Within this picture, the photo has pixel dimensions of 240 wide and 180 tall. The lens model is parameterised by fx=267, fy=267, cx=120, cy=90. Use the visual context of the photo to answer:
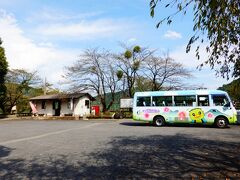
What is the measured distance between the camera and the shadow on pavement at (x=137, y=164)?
21.0ft

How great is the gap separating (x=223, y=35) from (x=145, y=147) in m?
5.49

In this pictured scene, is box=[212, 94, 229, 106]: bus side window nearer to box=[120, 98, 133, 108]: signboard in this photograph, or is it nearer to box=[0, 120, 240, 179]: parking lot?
box=[0, 120, 240, 179]: parking lot

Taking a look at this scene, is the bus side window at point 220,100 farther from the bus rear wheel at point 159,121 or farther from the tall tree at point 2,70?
the tall tree at point 2,70

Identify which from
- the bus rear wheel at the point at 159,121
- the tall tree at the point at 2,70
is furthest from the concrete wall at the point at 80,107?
the bus rear wheel at the point at 159,121

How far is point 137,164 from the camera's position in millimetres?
7434

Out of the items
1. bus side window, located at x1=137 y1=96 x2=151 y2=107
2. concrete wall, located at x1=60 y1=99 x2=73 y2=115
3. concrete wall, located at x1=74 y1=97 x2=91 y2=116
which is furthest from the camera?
concrete wall, located at x1=60 y1=99 x2=73 y2=115

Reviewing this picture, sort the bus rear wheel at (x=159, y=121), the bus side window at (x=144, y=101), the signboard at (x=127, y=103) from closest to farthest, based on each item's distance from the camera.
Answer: the bus rear wheel at (x=159, y=121), the bus side window at (x=144, y=101), the signboard at (x=127, y=103)

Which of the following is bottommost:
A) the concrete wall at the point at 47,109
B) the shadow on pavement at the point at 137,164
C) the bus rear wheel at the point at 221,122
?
the shadow on pavement at the point at 137,164

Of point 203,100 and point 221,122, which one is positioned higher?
point 203,100

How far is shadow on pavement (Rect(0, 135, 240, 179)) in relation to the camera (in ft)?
21.0

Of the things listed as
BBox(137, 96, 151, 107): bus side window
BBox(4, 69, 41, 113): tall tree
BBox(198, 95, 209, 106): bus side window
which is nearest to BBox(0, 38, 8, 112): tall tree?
BBox(4, 69, 41, 113): tall tree

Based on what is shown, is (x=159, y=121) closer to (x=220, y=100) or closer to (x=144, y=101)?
(x=144, y=101)

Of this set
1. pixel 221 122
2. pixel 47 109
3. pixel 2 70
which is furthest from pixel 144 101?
pixel 47 109

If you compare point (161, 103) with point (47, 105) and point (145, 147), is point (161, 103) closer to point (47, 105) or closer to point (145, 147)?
point (145, 147)
